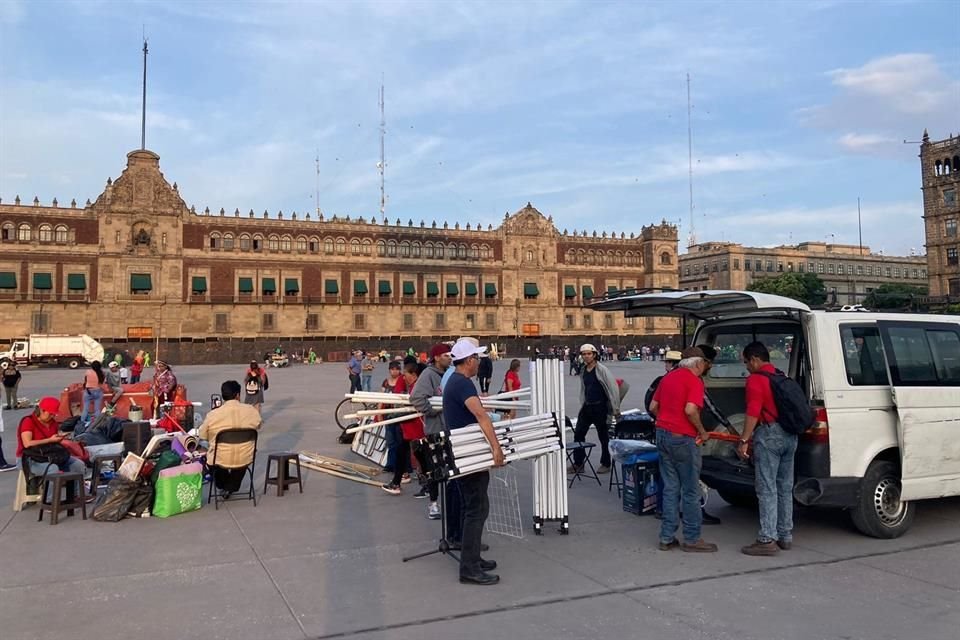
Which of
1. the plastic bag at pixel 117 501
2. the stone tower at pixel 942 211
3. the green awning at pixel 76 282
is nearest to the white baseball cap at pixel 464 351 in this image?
the plastic bag at pixel 117 501

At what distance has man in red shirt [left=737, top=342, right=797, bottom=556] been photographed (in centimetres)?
570

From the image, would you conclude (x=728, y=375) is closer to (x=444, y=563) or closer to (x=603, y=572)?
(x=603, y=572)

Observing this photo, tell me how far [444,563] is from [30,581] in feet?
10.0

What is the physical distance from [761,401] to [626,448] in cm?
210

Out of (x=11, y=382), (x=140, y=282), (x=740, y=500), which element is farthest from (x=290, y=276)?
(x=740, y=500)

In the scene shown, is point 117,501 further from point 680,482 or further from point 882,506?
point 882,506

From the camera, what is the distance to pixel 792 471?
5.86 m

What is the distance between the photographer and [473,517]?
512 cm

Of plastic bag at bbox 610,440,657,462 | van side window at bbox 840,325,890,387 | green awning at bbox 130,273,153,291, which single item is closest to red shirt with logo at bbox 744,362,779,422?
van side window at bbox 840,325,890,387

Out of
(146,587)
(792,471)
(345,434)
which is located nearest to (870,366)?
(792,471)

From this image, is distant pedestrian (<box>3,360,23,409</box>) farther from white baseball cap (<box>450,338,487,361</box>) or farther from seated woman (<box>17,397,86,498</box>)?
white baseball cap (<box>450,338,487,361</box>)

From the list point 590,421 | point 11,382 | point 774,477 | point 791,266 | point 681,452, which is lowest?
point 774,477

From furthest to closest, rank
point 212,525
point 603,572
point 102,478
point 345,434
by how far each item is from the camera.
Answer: point 345,434, point 102,478, point 212,525, point 603,572

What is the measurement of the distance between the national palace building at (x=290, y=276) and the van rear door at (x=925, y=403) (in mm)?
47346
